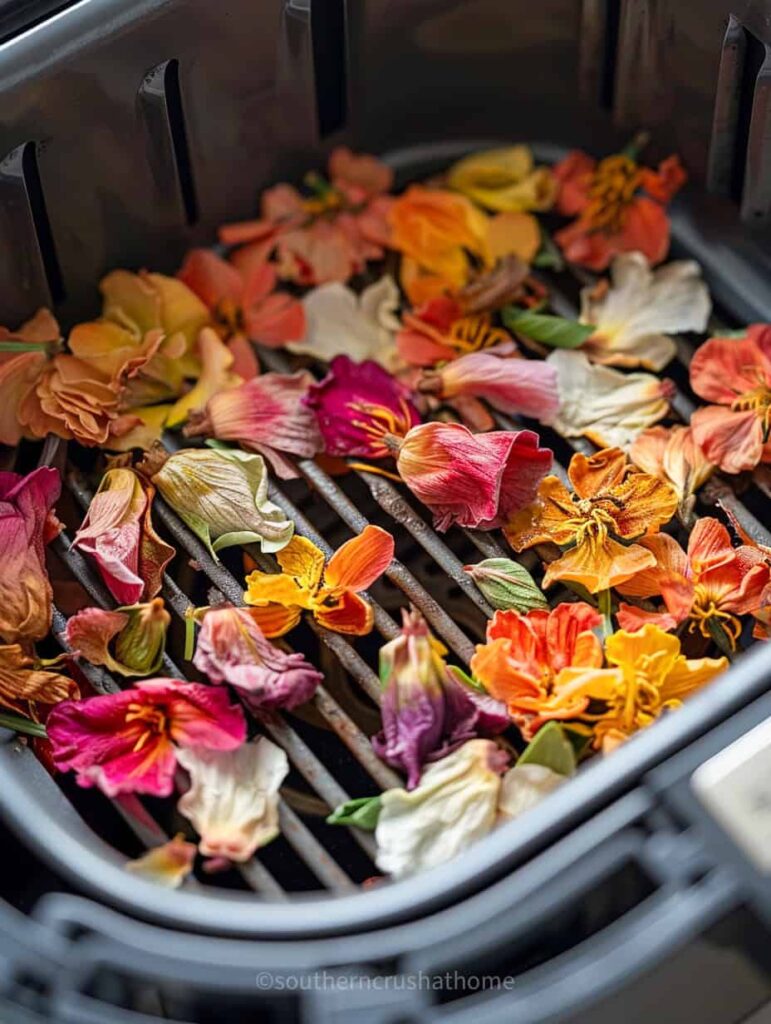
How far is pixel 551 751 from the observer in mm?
750

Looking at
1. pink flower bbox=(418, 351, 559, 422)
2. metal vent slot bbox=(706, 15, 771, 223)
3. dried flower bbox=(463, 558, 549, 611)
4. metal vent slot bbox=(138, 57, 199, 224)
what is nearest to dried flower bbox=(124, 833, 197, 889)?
dried flower bbox=(463, 558, 549, 611)

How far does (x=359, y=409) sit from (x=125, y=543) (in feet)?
0.53

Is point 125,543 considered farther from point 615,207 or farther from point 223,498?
point 615,207

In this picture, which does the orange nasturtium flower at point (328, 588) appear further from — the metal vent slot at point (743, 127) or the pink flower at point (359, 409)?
the metal vent slot at point (743, 127)

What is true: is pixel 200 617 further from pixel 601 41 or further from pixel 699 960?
pixel 601 41

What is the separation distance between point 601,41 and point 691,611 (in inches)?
16.0

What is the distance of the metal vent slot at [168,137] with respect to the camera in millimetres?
915

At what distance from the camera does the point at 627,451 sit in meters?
0.90

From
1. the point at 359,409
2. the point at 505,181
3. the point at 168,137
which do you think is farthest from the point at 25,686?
the point at 505,181

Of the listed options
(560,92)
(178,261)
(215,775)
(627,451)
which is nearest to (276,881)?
(215,775)

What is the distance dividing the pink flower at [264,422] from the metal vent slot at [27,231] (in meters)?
0.13

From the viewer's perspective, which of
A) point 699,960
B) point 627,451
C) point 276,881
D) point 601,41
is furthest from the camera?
point 601,41

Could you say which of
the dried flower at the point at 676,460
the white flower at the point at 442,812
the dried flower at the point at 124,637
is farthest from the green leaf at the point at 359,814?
the dried flower at the point at 676,460

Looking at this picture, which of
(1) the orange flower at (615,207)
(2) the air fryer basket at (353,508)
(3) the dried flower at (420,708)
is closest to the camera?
(2) the air fryer basket at (353,508)
